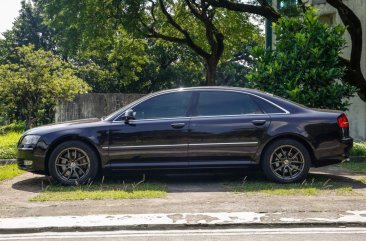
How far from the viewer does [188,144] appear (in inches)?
310

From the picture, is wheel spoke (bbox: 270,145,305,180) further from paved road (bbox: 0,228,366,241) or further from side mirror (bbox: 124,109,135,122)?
paved road (bbox: 0,228,366,241)

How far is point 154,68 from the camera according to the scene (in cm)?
4281

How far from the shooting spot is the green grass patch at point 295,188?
716 cm

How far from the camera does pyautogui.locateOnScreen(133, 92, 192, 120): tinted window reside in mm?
8047

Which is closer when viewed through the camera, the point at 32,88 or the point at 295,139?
the point at 295,139

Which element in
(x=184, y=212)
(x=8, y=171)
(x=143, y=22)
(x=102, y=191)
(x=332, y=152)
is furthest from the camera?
(x=143, y=22)

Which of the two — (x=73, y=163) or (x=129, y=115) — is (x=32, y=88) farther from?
(x=129, y=115)

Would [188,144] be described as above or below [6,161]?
above

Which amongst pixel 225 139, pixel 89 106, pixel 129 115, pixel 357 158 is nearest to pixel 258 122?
pixel 225 139

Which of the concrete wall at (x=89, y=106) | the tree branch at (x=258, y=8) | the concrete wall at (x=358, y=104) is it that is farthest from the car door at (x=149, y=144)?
the concrete wall at (x=358, y=104)

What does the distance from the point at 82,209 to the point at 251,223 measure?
85.8 inches

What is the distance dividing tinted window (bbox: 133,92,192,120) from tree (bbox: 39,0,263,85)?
33.5ft

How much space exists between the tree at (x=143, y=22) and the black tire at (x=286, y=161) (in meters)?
11.2

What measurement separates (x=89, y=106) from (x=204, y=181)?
9.45m
